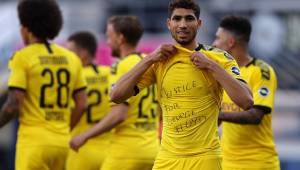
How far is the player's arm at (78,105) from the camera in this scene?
9.70 m

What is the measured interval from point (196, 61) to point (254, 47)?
16.1m

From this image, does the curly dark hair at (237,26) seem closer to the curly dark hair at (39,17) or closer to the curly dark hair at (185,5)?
the curly dark hair at (39,17)

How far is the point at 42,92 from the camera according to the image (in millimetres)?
8961

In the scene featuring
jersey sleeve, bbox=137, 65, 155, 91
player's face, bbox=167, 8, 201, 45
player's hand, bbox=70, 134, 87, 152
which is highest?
player's face, bbox=167, 8, 201, 45

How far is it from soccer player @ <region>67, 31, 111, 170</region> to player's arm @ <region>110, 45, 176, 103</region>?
2.96 m

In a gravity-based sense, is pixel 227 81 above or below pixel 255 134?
above

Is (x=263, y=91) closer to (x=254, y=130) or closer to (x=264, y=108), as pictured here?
(x=264, y=108)

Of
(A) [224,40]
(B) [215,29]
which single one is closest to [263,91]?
(A) [224,40]

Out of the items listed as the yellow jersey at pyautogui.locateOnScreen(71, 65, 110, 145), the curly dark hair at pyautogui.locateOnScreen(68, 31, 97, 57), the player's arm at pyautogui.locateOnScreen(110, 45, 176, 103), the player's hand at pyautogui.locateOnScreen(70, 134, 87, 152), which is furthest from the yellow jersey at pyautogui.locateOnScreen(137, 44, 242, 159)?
the curly dark hair at pyautogui.locateOnScreen(68, 31, 97, 57)

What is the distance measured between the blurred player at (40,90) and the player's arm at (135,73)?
1.52m

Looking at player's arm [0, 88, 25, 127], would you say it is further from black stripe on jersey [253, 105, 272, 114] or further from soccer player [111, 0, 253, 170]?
black stripe on jersey [253, 105, 272, 114]

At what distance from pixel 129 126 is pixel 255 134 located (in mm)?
1358

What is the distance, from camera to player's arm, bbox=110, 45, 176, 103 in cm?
729

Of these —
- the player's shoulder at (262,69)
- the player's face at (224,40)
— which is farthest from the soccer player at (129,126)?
the player's shoulder at (262,69)
